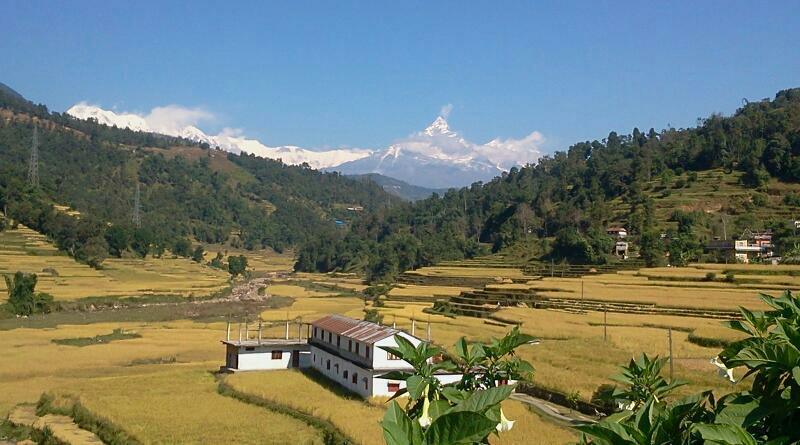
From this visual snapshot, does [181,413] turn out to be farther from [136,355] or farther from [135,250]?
[135,250]

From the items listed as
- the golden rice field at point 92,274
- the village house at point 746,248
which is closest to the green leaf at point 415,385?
the golden rice field at point 92,274

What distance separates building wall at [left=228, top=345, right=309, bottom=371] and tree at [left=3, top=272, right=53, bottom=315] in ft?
94.1

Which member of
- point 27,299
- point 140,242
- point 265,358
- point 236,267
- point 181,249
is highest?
point 140,242

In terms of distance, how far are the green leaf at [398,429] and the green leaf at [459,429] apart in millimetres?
89

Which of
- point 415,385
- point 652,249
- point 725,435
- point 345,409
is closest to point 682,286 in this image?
point 652,249

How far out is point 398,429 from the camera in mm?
3049

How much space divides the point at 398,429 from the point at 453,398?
1.56 m

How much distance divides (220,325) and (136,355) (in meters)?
12.8

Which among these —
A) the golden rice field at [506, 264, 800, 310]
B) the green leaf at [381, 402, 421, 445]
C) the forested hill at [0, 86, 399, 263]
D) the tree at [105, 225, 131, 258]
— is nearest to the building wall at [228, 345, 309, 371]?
the golden rice field at [506, 264, 800, 310]

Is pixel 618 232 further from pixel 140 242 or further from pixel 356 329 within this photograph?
pixel 140 242

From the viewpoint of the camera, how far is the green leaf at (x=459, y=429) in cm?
289

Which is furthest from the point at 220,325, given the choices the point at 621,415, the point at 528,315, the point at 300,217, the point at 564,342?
the point at 300,217

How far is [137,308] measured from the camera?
57.8 metres

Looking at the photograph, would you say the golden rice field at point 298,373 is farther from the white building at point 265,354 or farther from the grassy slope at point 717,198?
the grassy slope at point 717,198
